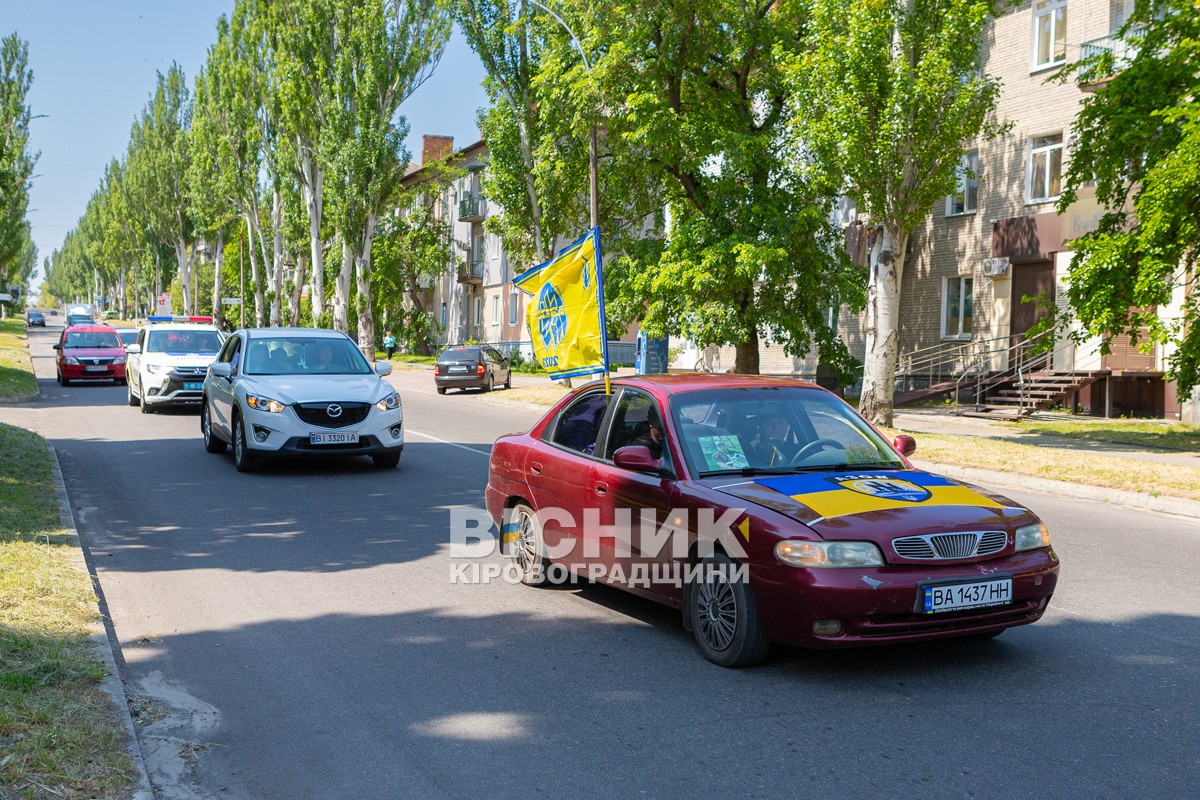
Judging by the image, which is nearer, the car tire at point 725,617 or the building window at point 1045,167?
the car tire at point 725,617

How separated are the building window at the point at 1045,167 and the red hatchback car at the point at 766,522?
2448cm

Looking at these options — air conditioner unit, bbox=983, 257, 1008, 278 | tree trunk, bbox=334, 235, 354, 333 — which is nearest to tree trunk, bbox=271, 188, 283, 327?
tree trunk, bbox=334, 235, 354, 333

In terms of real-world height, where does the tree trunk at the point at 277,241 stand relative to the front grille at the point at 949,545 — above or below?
above

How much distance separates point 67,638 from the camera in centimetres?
564

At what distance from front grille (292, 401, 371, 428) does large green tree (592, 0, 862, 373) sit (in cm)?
1140

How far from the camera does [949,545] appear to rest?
523cm

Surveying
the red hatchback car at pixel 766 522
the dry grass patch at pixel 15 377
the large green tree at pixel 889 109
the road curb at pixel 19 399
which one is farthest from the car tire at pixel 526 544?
the dry grass patch at pixel 15 377

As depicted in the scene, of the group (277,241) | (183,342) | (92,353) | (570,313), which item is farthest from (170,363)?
(277,241)

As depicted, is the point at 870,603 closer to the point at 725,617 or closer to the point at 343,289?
the point at 725,617

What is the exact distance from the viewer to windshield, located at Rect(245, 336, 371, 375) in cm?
1390

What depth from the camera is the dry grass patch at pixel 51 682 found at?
395cm

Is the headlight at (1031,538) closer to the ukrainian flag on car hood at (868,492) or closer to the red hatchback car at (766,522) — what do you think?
the red hatchback car at (766,522)

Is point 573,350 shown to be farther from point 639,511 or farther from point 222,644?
point 222,644

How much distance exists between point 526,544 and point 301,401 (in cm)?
617
